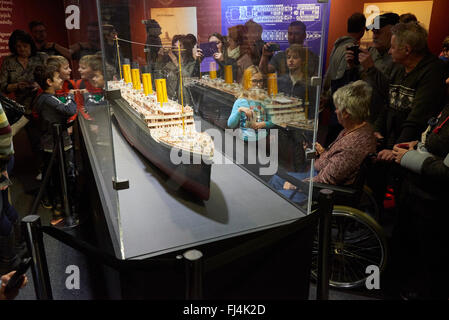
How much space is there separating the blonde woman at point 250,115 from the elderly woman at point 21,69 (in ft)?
10.6

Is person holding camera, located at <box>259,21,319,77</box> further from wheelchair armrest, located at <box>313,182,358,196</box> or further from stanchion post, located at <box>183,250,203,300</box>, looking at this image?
stanchion post, located at <box>183,250,203,300</box>

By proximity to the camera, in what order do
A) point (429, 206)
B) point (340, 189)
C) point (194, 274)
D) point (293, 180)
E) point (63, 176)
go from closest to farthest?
point (194, 274), point (429, 206), point (340, 189), point (293, 180), point (63, 176)

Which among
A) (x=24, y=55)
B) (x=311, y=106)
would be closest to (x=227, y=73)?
(x=311, y=106)

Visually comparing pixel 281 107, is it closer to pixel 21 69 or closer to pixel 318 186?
pixel 318 186

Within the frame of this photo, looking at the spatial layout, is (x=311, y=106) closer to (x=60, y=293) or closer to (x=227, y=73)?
(x=227, y=73)

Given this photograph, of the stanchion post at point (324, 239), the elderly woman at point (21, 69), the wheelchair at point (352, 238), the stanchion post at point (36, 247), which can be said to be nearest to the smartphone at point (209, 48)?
the wheelchair at point (352, 238)

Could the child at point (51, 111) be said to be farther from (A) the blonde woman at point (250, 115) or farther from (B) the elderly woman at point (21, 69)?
(A) the blonde woman at point (250, 115)

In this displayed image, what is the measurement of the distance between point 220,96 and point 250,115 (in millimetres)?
457

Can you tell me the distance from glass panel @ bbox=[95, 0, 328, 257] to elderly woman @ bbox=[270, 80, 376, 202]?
22 centimetres

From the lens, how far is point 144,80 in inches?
148

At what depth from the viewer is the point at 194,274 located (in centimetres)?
147

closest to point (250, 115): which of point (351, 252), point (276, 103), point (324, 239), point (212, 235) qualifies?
point (276, 103)

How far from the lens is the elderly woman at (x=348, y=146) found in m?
2.86

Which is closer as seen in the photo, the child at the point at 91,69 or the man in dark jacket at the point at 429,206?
the man in dark jacket at the point at 429,206
